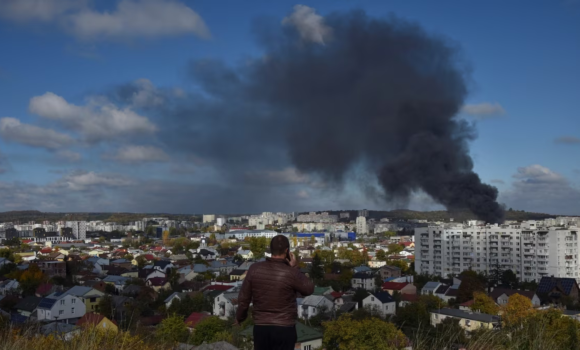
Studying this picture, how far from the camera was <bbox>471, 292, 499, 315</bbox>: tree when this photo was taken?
14633mm

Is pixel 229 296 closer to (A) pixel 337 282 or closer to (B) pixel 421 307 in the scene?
(B) pixel 421 307

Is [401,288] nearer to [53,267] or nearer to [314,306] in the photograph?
[314,306]

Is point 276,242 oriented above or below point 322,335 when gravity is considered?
above

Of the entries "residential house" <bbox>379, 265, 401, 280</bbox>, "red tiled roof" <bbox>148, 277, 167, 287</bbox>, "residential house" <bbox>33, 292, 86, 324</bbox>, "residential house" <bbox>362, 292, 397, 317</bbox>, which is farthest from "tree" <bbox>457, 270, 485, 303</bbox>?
"residential house" <bbox>33, 292, 86, 324</bbox>

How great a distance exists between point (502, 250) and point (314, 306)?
1477cm

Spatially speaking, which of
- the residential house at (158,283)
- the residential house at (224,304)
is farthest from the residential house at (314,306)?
the residential house at (158,283)

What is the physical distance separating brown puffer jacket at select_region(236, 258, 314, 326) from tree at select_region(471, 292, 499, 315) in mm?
14308

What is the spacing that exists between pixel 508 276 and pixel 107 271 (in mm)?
20585

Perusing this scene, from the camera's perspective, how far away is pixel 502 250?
25.7m

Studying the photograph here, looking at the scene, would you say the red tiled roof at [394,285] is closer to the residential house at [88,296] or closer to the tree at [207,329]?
the tree at [207,329]

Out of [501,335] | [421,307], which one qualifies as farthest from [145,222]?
[501,335]

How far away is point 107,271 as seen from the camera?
87.6 feet

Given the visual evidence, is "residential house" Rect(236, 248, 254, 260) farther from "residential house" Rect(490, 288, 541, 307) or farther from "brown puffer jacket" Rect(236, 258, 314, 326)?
"brown puffer jacket" Rect(236, 258, 314, 326)

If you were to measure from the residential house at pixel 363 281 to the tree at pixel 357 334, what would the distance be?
13295mm
